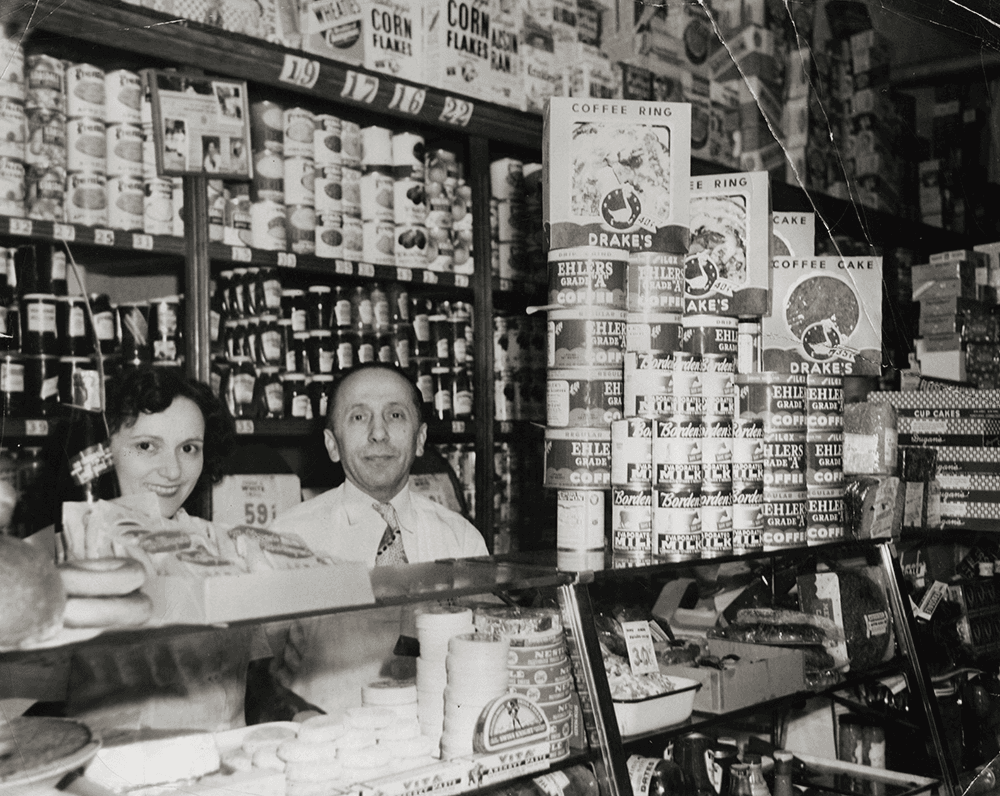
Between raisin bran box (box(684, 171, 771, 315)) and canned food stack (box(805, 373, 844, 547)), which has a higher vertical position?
raisin bran box (box(684, 171, 771, 315))

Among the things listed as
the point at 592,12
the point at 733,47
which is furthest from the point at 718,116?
the point at 592,12

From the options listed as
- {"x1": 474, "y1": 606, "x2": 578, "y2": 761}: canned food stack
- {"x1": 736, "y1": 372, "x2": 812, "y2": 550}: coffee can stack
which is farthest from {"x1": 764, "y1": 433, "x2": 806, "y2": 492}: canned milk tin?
{"x1": 474, "y1": 606, "x2": 578, "y2": 761}: canned food stack

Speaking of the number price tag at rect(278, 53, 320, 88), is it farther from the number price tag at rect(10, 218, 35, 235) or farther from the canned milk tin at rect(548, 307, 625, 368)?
the canned milk tin at rect(548, 307, 625, 368)

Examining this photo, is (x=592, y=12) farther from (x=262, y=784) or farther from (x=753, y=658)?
(x=262, y=784)

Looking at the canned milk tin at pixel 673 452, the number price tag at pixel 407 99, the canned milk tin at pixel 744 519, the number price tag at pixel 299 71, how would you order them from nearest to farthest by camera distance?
the canned milk tin at pixel 673 452
the canned milk tin at pixel 744 519
the number price tag at pixel 299 71
the number price tag at pixel 407 99

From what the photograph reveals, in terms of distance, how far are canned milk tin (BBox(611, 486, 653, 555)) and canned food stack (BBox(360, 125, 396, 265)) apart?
1.52m

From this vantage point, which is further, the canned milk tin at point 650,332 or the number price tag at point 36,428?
the number price tag at point 36,428

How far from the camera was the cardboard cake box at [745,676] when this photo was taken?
1.91 meters

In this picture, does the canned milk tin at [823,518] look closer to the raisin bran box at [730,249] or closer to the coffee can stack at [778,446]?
the coffee can stack at [778,446]

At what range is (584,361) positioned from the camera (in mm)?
1938

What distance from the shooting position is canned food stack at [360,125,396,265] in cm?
316

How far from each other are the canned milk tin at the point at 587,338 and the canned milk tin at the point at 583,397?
19 mm

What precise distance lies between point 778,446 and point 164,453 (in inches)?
58.8

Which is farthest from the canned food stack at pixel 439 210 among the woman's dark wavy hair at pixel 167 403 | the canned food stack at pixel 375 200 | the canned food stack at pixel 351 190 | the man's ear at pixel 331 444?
the woman's dark wavy hair at pixel 167 403
